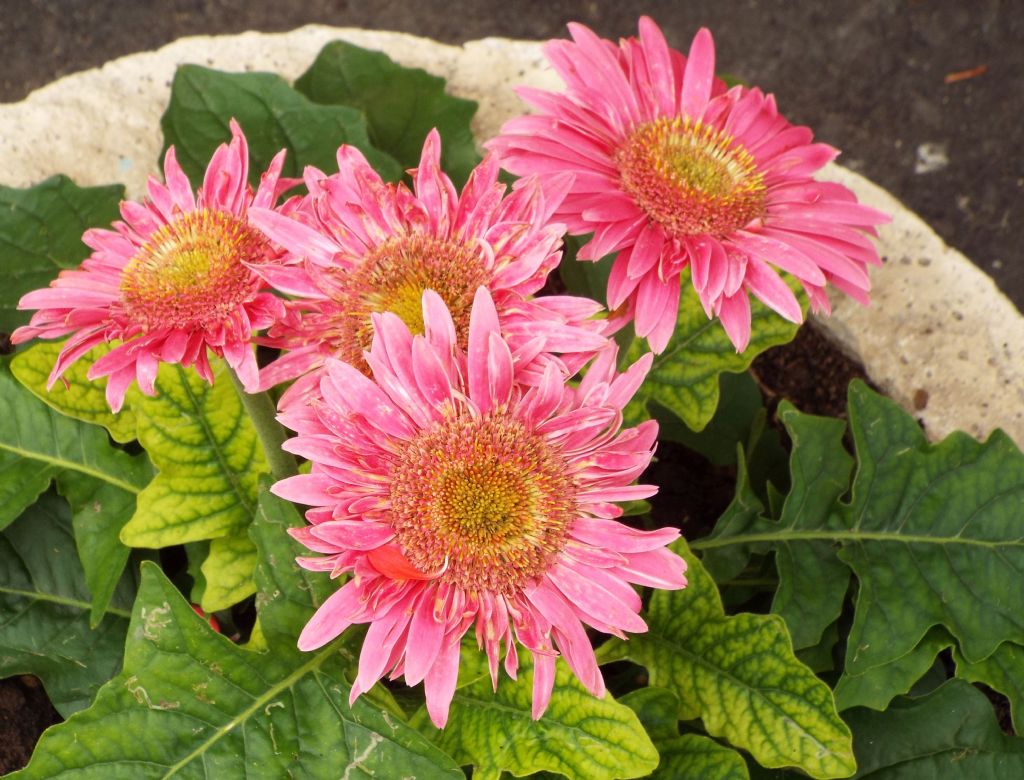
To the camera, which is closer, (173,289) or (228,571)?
(173,289)

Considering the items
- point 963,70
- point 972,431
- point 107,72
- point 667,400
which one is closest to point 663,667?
point 667,400

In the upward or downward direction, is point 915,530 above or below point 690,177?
below

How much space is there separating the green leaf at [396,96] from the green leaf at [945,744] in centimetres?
73

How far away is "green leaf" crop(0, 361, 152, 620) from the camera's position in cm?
107

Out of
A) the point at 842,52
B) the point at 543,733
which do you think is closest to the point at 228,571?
the point at 543,733

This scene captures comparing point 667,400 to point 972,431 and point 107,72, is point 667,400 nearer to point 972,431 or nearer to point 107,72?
point 972,431

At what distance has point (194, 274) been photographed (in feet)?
2.54

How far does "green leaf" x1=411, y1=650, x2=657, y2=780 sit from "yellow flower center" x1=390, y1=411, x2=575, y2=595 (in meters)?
0.20

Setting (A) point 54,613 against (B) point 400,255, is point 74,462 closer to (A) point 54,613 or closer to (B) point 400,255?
(A) point 54,613

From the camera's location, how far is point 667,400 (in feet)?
3.82

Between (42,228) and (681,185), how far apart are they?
684 mm

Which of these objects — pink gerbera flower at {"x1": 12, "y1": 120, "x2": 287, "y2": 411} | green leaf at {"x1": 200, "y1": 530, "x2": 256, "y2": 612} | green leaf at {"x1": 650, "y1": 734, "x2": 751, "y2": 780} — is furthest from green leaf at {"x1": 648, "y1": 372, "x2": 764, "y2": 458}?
pink gerbera flower at {"x1": 12, "y1": 120, "x2": 287, "y2": 411}

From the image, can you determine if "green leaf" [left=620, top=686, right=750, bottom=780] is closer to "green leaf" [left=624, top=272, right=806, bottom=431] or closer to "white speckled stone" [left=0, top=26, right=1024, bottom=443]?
"green leaf" [left=624, top=272, right=806, bottom=431]

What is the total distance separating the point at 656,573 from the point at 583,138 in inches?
13.9
